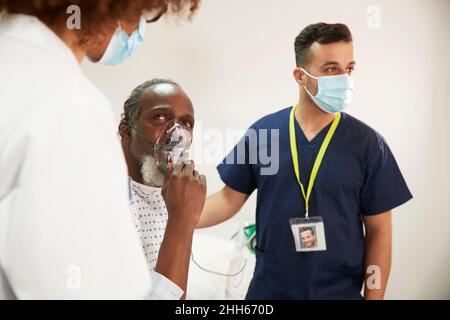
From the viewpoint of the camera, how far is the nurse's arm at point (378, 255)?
1.60 meters

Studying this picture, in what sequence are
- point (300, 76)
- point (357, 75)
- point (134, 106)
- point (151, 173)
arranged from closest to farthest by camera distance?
1. point (151, 173)
2. point (134, 106)
3. point (300, 76)
4. point (357, 75)

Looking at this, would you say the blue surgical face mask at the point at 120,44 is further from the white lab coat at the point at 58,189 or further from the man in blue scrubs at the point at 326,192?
the man in blue scrubs at the point at 326,192

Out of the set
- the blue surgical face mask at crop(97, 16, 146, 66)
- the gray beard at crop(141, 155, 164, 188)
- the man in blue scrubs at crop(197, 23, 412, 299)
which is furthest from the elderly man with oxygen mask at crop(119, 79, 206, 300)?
the man in blue scrubs at crop(197, 23, 412, 299)

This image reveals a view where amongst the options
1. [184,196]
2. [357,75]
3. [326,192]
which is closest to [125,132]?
[184,196]

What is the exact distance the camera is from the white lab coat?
60cm

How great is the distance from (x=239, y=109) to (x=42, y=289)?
4.84 ft

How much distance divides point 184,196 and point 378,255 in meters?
0.86

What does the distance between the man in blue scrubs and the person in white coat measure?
3.35ft

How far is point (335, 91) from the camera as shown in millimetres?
1648

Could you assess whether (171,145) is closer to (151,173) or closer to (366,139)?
(151,173)

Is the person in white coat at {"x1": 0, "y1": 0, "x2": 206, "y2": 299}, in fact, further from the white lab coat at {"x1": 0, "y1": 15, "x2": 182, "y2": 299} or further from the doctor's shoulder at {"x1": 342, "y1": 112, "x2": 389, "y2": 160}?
the doctor's shoulder at {"x1": 342, "y1": 112, "x2": 389, "y2": 160}

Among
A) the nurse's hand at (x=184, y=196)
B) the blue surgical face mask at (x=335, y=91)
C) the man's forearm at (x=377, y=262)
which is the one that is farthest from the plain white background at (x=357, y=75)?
the nurse's hand at (x=184, y=196)

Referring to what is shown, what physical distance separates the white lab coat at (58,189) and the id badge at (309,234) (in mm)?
1040
